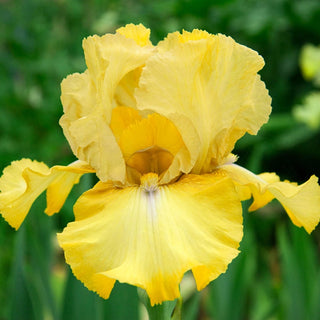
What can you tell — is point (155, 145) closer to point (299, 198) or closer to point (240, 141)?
point (299, 198)

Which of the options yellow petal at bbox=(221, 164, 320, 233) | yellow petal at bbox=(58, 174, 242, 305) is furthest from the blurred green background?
yellow petal at bbox=(58, 174, 242, 305)

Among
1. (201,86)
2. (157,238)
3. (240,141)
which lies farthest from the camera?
(240,141)

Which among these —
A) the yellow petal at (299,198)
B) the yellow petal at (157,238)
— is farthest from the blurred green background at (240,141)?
the yellow petal at (157,238)

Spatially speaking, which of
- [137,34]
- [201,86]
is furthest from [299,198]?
[137,34]

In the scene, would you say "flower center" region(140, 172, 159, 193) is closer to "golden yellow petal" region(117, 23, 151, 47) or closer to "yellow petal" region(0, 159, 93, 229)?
"yellow petal" region(0, 159, 93, 229)

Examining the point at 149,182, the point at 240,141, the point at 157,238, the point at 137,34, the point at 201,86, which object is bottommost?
the point at 157,238

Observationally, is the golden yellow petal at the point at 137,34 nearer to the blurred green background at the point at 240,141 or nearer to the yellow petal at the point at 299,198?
the yellow petal at the point at 299,198

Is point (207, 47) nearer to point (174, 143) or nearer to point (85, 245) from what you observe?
point (174, 143)

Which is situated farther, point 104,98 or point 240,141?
point 240,141
